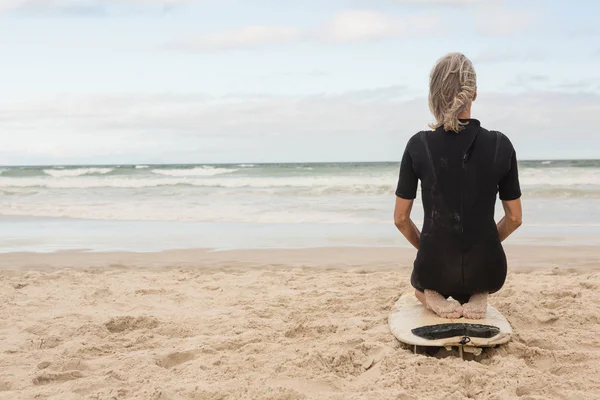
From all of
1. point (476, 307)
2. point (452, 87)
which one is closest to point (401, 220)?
point (476, 307)

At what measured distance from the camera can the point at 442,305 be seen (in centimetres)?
347

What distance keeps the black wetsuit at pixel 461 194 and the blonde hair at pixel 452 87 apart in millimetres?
104

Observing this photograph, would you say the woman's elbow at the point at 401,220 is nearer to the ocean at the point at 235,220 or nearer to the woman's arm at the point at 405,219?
the woman's arm at the point at 405,219

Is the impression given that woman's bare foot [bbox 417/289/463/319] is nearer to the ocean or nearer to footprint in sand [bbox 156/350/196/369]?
footprint in sand [bbox 156/350/196/369]

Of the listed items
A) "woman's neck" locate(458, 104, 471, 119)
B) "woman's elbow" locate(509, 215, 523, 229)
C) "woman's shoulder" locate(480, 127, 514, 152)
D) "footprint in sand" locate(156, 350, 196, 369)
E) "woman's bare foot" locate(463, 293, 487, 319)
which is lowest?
"footprint in sand" locate(156, 350, 196, 369)

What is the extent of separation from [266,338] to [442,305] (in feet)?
3.74

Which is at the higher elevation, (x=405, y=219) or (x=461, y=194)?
(x=461, y=194)

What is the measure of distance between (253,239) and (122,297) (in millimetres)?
3696

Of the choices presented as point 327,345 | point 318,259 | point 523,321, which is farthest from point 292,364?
point 318,259

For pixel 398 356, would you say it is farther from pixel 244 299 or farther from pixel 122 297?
pixel 122 297

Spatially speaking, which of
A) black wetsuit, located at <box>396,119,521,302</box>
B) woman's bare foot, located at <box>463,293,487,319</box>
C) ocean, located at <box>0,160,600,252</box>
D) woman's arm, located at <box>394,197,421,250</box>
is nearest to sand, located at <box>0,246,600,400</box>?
woman's bare foot, located at <box>463,293,487,319</box>

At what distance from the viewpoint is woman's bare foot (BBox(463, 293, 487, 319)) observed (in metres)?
3.44

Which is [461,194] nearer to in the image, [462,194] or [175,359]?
[462,194]

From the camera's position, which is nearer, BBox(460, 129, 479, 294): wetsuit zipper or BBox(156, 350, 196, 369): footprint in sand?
BBox(460, 129, 479, 294): wetsuit zipper
